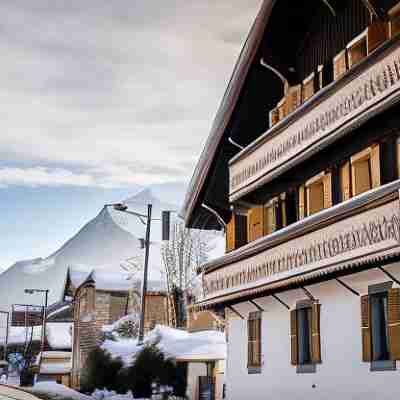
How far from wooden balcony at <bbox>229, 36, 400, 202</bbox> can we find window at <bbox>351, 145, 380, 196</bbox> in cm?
72

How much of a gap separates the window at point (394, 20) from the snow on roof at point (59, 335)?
5549 centimetres

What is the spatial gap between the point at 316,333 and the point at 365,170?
3.85 m

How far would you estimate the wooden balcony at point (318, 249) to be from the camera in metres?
15.7

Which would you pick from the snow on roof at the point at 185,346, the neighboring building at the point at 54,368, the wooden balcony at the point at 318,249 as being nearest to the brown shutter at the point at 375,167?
the wooden balcony at the point at 318,249

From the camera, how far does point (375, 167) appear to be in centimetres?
1812

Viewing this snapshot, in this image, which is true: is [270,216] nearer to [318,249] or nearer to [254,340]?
[254,340]

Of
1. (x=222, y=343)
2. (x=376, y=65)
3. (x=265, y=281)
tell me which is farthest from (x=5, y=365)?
(x=376, y=65)

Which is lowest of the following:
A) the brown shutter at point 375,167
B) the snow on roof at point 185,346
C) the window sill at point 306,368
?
the window sill at point 306,368

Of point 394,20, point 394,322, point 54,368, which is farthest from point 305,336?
point 54,368

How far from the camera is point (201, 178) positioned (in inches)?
1059

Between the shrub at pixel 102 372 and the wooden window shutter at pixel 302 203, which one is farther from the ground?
the wooden window shutter at pixel 302 203

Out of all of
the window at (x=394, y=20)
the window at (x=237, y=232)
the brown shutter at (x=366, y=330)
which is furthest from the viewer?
the window at (x=237, y=232)

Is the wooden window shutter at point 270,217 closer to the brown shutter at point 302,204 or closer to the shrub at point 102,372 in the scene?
the brown shutter at point 302,204

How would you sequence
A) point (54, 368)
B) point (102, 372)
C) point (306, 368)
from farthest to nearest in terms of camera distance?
point (54, 368) → point (102, 372) → point (306, 368)
